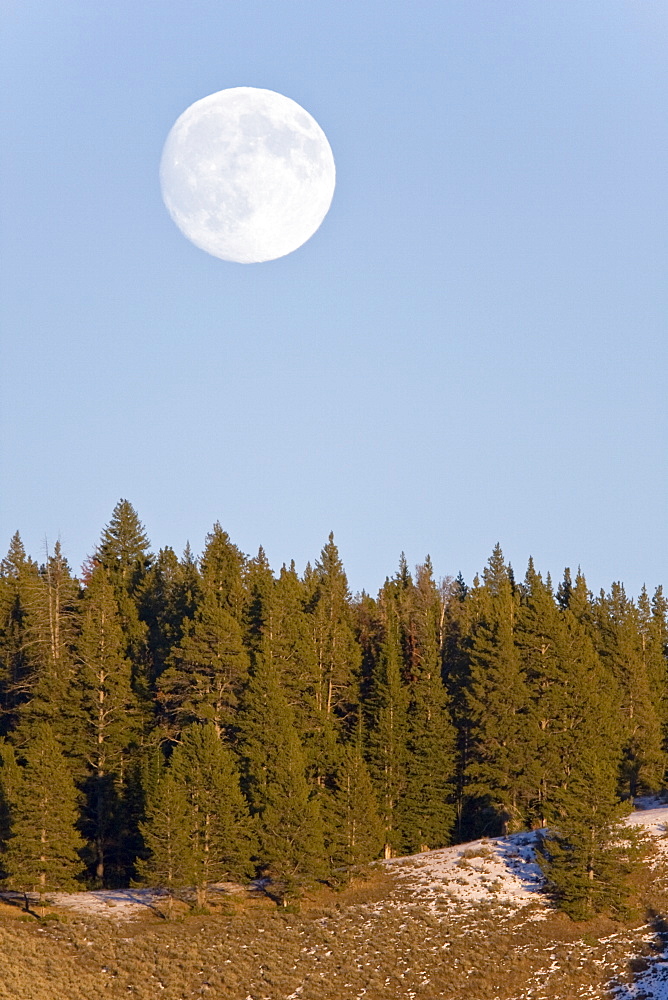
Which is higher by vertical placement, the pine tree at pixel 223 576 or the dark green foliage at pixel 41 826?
the pine tree at pixel 223 576

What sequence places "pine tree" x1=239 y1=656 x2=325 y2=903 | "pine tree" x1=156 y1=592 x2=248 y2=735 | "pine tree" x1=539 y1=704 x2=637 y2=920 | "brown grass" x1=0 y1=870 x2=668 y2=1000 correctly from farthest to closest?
"pine tree" x1=156 y1=592 x2=248 y2=735 < "pine tree" x1=239 y1=656 x2=325 y2=903 < "pine tree" x1=539 y1=704 x2=637 y2=920 < "brown grass" x1=0 y1=870 x2=668 y2=1000

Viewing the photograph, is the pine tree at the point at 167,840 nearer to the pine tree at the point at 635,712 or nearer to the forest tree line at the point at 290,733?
the forest tree line at the point at 290,733

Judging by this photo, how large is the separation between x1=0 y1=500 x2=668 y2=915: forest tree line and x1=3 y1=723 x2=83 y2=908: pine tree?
0.39 feet

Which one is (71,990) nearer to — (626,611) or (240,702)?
(240,702)

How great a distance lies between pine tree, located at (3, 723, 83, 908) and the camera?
6256 cm

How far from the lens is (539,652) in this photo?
3081 inches

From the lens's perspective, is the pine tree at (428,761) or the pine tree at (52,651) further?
the pine tree at (428,761)

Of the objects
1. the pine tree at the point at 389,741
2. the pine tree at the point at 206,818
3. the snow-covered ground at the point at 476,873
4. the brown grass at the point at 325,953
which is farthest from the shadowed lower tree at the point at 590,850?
the pine tree at the point at 206,818

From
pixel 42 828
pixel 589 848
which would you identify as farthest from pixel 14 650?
pixel 589 848

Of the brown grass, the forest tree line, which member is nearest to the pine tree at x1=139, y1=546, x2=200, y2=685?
the forest tree line

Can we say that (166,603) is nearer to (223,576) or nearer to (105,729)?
(223,576)

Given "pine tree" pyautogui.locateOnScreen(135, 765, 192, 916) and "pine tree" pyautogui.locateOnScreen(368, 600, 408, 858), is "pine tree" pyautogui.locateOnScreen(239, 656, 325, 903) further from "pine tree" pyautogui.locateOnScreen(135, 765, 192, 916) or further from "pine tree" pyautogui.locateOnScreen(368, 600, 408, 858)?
"pine tree" pyautogui.locateOnScreen(368, 600, 408, 858)

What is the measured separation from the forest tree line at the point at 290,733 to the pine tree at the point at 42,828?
12 cm

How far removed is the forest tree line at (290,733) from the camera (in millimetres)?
62594
